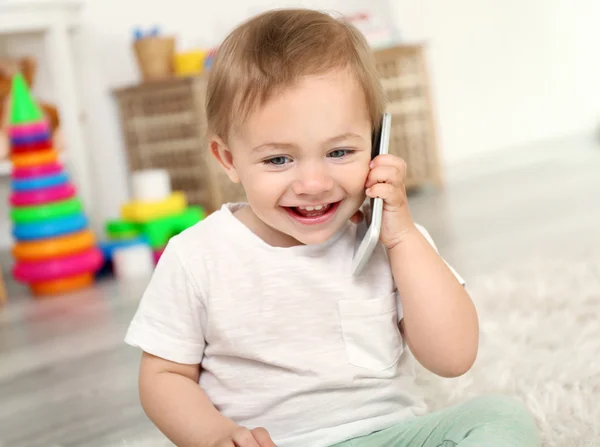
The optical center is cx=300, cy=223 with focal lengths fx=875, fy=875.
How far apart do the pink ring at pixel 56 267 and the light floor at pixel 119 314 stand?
6 centimetres

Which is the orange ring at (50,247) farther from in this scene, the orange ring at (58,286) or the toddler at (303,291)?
the toddler at (303,291)

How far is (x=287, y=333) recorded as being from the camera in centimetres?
79

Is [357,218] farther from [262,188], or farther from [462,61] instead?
[462,61]

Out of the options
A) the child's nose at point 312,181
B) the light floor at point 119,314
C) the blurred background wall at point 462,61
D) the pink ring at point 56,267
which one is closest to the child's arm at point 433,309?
the child's nose at point 312,181

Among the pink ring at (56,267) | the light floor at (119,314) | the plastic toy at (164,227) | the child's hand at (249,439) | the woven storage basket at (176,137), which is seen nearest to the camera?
the child's hand at (249,439)

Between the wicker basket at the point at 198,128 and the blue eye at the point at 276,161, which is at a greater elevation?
the blue eye at the point at 276,161

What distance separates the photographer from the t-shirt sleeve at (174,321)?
805 mm

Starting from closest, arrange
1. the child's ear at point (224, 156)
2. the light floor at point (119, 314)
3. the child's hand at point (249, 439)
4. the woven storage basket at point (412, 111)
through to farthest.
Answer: the child's hand at point (249, 439), the child's ear at point (224, 156), the light floor at point (119, 314), the woven storage basket at point (412, 111)

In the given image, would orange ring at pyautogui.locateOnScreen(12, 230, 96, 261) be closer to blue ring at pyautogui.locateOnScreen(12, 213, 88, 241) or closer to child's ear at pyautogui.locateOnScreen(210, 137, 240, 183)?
blue ring at pyautogui.locateOnScreen(12, 213, 88, 241)

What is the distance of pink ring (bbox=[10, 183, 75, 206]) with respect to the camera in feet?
7.00

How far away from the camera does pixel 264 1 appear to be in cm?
288

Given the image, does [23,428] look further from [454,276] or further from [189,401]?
[454,276]

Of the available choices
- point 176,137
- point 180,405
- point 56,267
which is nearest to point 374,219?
point 180,405

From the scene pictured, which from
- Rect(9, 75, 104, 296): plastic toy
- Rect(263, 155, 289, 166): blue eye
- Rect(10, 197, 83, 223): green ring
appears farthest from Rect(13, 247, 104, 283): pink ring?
Rect(263, 155, 289, 166): blue eye
